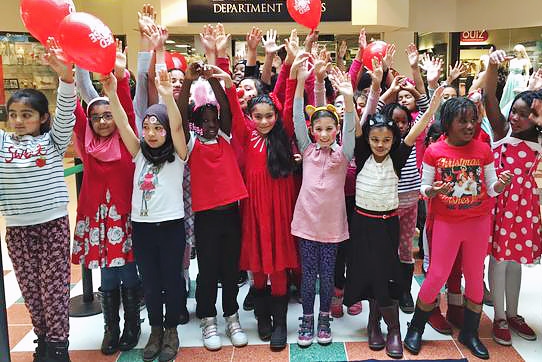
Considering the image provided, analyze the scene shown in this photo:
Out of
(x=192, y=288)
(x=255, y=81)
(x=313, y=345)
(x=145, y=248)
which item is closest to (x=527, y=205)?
(x=313, y=345)

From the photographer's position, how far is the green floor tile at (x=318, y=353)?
97.7 inches

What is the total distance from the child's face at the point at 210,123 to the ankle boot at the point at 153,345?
105 centimetres

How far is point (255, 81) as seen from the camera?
3.04m

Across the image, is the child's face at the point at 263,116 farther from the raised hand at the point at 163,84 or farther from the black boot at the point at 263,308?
the black boot at the point at 263,308

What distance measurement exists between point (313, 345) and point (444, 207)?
1001mm

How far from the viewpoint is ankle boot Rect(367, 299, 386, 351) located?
2.57 m

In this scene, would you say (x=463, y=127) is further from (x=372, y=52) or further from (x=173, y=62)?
(x=173, y=62)

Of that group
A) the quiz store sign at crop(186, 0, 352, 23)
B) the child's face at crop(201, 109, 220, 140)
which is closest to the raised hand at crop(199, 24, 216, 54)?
the child's face at crop(201, 109, 220, 140)

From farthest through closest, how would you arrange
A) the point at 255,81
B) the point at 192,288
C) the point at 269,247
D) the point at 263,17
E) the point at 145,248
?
1. the point at 263,17
2. the point at 192,288
3. the point at 255,81
4. the point at 269,247
5. the point at 145,248

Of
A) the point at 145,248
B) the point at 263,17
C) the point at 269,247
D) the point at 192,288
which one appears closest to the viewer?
the point at 145,248

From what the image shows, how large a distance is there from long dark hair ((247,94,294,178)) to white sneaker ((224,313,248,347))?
85cm

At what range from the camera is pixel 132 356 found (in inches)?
100

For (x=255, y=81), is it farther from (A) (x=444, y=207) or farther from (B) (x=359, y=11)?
(B) (x=359, y=11)

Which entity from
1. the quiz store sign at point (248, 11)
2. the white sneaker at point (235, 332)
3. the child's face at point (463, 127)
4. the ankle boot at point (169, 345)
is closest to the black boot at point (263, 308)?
the white sneaker at point (235, 332)
